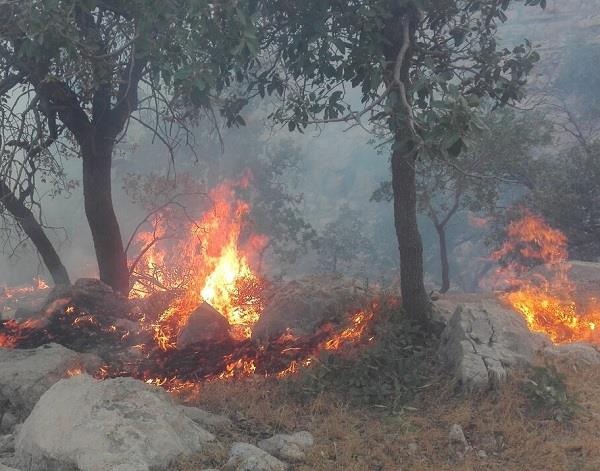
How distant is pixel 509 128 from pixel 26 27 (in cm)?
1663

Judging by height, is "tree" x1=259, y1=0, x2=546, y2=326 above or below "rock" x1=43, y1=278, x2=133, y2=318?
above

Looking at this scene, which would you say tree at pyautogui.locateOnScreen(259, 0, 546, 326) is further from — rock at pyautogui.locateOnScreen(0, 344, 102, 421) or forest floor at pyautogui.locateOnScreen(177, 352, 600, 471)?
rock at pyautogui.locateOnScreen(0, 344, 102, 421)

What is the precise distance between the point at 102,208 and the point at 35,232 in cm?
197

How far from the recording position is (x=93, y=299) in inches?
419

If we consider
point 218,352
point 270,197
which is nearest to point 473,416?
point 218,352

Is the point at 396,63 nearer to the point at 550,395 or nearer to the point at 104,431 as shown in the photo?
the point at 550,395

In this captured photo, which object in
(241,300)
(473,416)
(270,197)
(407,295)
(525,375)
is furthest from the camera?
(270,197)

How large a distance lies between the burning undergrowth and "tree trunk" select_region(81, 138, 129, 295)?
0.72 m

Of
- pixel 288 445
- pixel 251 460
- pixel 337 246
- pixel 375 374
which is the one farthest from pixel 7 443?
pixel 337 246

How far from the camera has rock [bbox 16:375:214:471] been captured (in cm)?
464

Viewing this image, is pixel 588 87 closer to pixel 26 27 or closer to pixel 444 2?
pixel 444 2

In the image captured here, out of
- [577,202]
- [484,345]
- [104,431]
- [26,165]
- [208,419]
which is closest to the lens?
[104,431]

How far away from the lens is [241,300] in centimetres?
1092

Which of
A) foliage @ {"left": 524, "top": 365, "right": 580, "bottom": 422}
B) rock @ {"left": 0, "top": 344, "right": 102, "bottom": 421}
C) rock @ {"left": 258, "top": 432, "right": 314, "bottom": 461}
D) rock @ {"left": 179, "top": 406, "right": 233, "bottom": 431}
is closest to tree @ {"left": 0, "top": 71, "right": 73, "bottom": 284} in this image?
rock @ {"left": 0, "top": 344, "right": 102, "bottom": 421}
